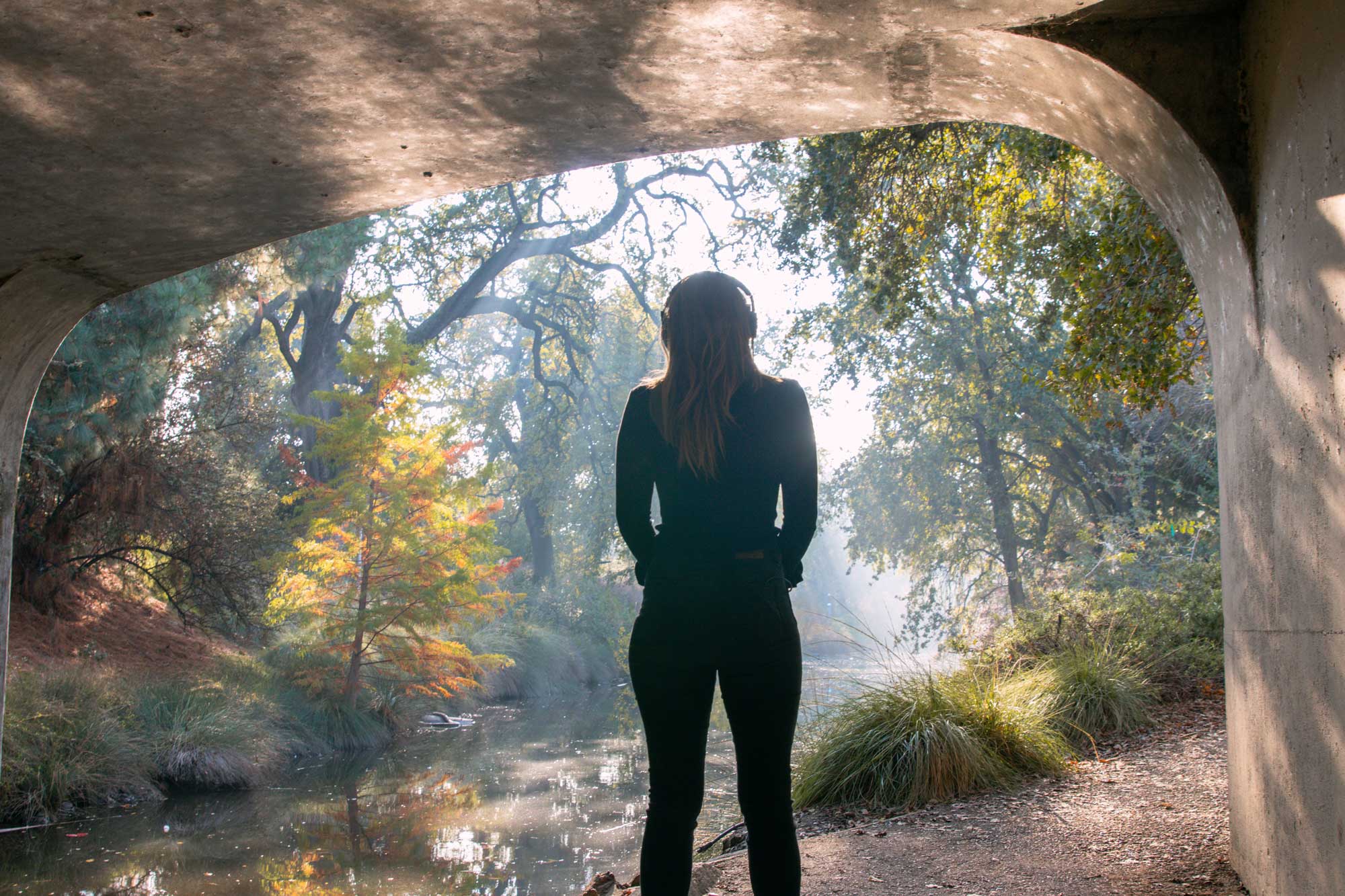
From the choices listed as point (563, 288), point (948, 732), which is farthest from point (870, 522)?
point (948, 732)

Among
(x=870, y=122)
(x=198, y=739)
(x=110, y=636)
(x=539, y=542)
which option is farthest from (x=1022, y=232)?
(x=539, y=542)

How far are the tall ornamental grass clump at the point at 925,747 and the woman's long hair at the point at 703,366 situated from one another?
359 cm

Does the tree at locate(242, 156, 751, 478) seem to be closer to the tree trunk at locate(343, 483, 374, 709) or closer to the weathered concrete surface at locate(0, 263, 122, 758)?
the tree trunk at locate(343, 483, 374, 709)

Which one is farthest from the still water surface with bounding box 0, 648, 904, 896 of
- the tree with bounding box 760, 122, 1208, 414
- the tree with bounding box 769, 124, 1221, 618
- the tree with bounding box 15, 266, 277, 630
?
the tree with bounding box 15, 266, 277, 630

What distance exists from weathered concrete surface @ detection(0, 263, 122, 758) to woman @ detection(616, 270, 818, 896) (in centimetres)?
299

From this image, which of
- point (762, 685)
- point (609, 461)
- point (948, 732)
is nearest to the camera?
point (762, 685)

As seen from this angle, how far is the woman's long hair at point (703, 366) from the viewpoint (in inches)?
94.2

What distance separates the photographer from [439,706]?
1413cm

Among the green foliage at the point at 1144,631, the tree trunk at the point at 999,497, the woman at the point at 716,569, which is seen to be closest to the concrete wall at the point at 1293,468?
the woman at the point at 716,569

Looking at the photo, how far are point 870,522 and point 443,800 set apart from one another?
15.4 m

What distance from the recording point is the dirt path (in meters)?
3.59

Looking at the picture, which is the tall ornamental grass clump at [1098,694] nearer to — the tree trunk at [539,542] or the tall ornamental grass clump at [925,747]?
the tall ornamental grass clump at [925,747]

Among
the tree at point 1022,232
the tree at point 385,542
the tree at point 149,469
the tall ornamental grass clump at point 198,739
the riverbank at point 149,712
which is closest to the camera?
the tree at point 1022,232

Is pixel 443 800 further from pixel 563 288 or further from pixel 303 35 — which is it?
pixel 563 288
